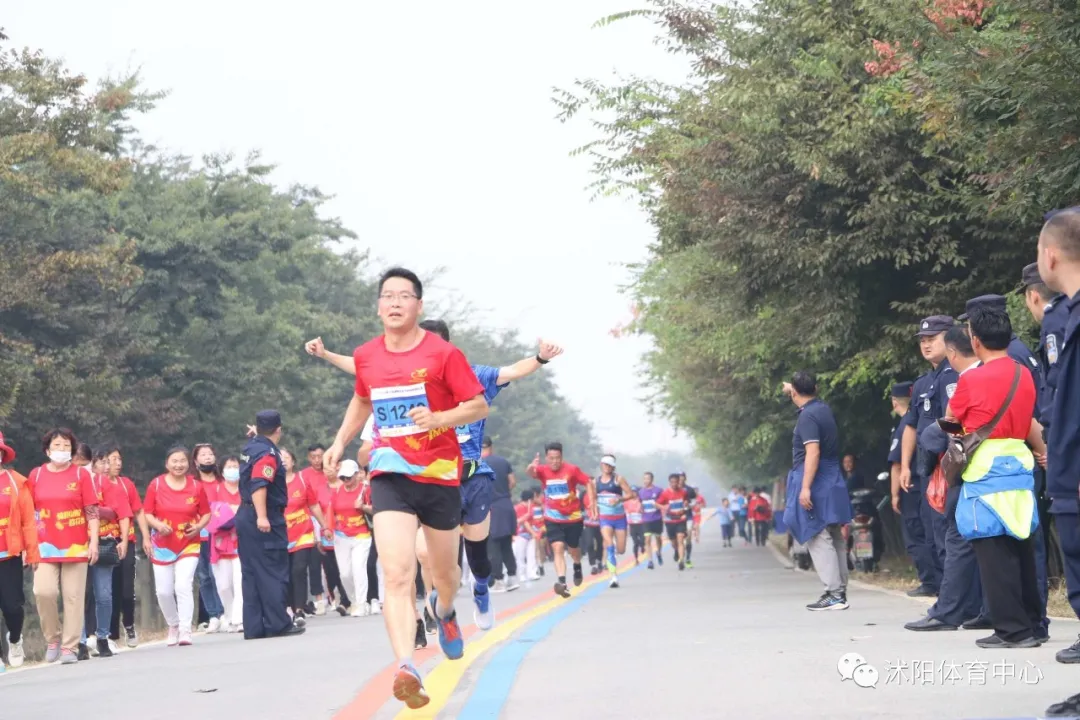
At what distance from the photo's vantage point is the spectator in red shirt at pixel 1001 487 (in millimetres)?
9469

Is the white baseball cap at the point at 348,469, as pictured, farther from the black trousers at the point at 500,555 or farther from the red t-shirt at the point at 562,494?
the black trousers at the point at 500,555

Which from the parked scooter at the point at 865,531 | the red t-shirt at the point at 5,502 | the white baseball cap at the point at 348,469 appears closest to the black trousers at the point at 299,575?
the white baseball cap at the point at 348,469

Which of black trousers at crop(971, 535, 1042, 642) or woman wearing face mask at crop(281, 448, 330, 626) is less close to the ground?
woman wearing face mask at crop(281, 448, 330, 626)

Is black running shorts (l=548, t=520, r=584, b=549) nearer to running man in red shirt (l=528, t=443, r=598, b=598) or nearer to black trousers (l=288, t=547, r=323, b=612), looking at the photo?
running man in red shirt (l=528, t=443, r=598, b=598)

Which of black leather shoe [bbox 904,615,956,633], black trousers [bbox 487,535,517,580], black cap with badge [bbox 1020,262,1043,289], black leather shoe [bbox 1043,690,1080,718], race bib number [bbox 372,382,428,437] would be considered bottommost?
black leather shoe [bbox 904,615,956,633]

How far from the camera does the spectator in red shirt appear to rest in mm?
9469

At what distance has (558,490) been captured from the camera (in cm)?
2189

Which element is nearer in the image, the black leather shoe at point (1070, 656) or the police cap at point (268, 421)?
the black leather shoe at point (1070, 656)

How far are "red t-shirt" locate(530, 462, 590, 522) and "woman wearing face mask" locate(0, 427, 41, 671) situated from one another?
8.99 m

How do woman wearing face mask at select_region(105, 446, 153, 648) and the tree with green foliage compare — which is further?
the tree with green foliage

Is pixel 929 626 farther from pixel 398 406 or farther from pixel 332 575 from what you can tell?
pixel 332 575

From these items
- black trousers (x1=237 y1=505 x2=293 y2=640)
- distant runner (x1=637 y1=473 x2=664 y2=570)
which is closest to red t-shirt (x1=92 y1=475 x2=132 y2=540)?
black trousers (x1=237 y1=505 x2=293 y2=640)

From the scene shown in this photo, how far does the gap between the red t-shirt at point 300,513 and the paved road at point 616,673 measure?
8.86ft

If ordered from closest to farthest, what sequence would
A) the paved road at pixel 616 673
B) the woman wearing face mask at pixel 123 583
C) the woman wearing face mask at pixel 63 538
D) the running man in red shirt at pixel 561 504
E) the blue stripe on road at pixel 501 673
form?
1. the paved road at pixel 616 673
2. the blue stripe on road at pixel 501 673
3. the woman wearing face mask at pixel 63 538
4. the woman wearing face mask at pixel 123 583
5. the running man in red shirt at pixel 561 504
